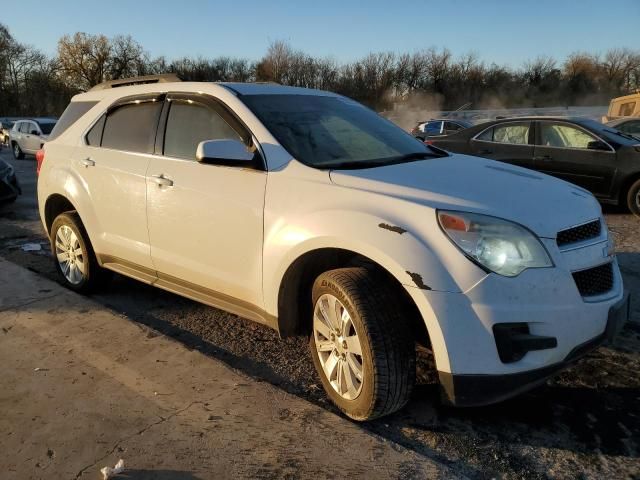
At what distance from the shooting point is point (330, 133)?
11.4 feet

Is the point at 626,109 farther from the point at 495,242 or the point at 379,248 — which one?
the point at 379,248

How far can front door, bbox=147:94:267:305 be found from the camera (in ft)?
10.3

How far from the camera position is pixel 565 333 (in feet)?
7.96

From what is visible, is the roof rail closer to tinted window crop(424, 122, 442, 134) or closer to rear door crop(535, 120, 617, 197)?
rear door crop(535, 120, 617, 197)

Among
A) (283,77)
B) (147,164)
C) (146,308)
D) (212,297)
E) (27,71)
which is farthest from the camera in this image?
(27,71)

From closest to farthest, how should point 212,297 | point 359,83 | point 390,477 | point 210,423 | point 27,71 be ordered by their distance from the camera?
point 390,477
point 210,423
point 212,297
point 359,83
point 27,71

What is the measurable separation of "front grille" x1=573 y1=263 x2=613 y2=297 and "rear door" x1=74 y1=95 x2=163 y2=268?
2.77 meters

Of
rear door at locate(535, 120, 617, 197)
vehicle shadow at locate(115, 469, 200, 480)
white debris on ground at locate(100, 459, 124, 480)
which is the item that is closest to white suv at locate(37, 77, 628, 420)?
vehicle shadow at locate(115, 469, 200, 480)

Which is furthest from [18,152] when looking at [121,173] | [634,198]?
[634,198]

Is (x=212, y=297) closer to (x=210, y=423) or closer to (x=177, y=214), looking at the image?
(x=177, y=214)

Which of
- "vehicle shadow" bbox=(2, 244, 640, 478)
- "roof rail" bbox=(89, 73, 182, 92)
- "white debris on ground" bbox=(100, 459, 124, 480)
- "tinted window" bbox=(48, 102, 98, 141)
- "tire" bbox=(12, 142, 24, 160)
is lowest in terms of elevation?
"tire" bbox=(12, 142, 24, 160)

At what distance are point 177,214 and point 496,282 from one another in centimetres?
210

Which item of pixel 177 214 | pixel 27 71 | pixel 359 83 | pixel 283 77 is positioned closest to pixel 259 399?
pixel 177 214

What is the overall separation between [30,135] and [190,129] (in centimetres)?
1976
